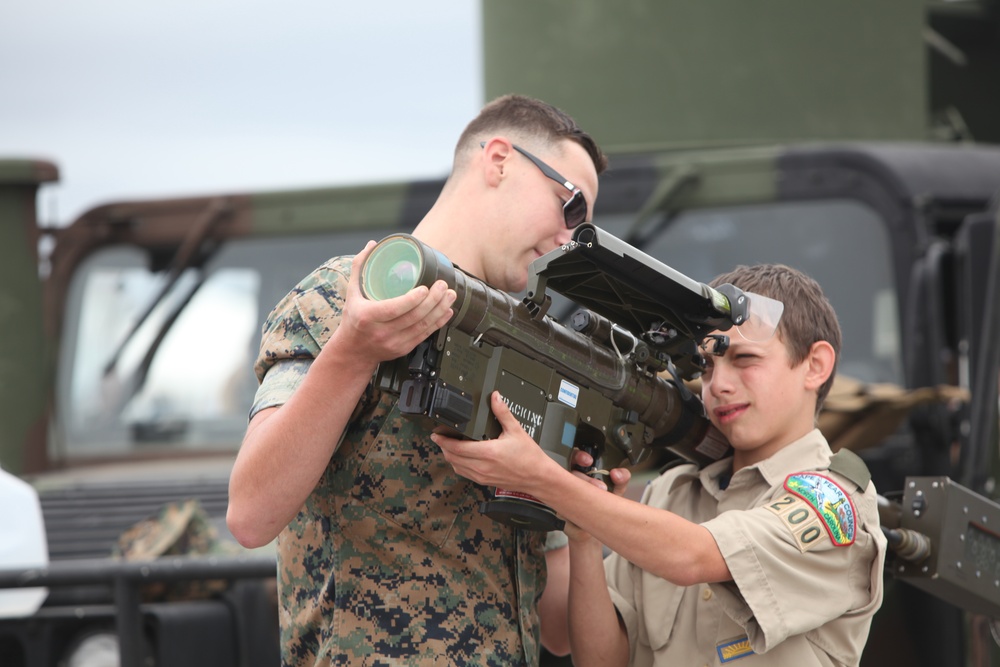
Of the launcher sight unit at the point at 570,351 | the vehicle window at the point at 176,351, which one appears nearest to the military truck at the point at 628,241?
the vehicle window at the point at 176,351

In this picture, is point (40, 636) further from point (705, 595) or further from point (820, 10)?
point (820, 10)

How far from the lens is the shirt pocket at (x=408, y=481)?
1.71m

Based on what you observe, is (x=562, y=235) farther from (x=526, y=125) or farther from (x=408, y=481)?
(x=408, y=481)

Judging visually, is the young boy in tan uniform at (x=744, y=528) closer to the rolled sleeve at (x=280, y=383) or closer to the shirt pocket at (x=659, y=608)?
the shirt pocket at (x=659, y=608)

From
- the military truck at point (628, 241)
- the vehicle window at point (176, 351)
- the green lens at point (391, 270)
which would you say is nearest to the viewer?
the green lens at point (391, 270)

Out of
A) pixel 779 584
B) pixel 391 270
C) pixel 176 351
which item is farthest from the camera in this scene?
pixel 176 351

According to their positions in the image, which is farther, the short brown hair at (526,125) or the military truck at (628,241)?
the military truck at (628,241)

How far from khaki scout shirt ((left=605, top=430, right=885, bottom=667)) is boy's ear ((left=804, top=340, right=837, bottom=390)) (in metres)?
0.08

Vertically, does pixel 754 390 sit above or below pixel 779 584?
above

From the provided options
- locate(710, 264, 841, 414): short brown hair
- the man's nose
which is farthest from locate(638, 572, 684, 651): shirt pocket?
the man's nose

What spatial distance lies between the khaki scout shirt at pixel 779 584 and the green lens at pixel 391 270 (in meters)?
0.60

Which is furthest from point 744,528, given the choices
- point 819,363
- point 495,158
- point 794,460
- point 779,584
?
point 495,158

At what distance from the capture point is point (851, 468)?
190 centimetres

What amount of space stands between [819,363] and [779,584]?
0.37 m
